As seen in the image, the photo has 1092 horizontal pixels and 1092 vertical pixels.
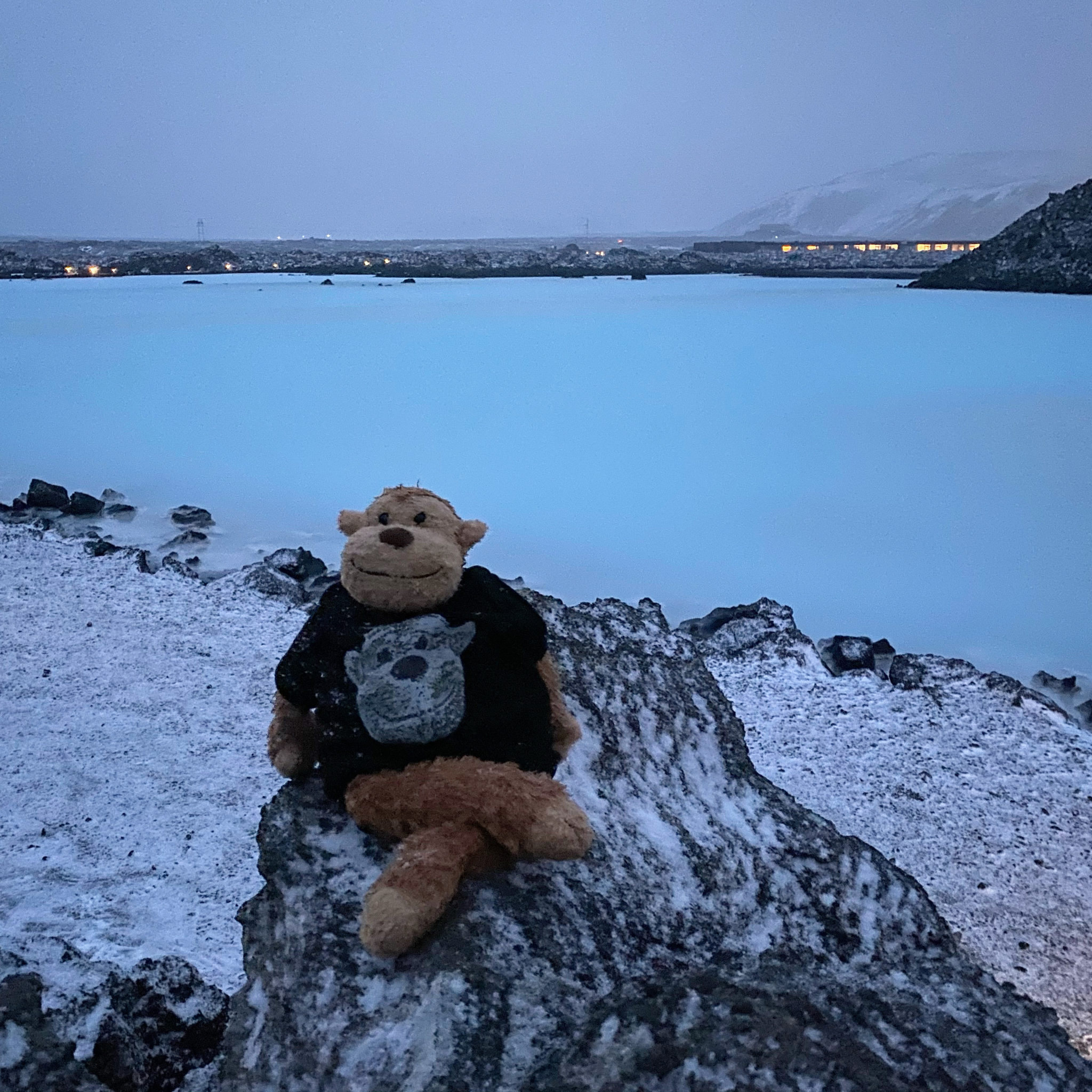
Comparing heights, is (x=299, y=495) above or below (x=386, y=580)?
below

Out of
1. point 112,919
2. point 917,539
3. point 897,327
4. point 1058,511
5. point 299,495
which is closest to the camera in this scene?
point 112,919

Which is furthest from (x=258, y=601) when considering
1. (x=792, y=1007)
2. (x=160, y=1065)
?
(x=792, y=1007)

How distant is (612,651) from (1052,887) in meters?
1.34

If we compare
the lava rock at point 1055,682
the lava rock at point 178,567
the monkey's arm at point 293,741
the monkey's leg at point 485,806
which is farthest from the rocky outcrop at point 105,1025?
the lava rock at point 1055,682

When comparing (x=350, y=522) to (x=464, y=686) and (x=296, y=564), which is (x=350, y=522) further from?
(x=296, y=564)

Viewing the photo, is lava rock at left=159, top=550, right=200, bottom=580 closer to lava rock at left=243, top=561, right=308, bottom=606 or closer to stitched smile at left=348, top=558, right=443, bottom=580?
lava rock at left=243, top=561, right=308, bottom=606

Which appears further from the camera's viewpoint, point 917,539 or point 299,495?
point 299,495

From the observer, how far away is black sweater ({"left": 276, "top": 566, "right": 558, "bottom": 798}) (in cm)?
171

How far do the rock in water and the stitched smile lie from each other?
459mm

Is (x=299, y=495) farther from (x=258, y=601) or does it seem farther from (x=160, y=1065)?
(x=160, y=1065)

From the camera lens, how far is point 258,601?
434 centimetres

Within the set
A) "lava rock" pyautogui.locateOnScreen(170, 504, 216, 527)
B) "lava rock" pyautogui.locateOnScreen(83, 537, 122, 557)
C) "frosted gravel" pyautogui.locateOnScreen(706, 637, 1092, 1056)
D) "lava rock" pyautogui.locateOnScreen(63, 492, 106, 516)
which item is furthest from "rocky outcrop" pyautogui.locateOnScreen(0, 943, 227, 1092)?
"lava rock" pyautogui.locateOnScreen(63, 492, 106, 516)

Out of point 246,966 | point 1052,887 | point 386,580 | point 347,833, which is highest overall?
point 386,580

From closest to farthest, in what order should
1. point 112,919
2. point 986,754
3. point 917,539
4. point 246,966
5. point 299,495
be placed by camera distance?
point 246,966 < point 112,919 < point 986,754 < point 917,539 < point 299,495
